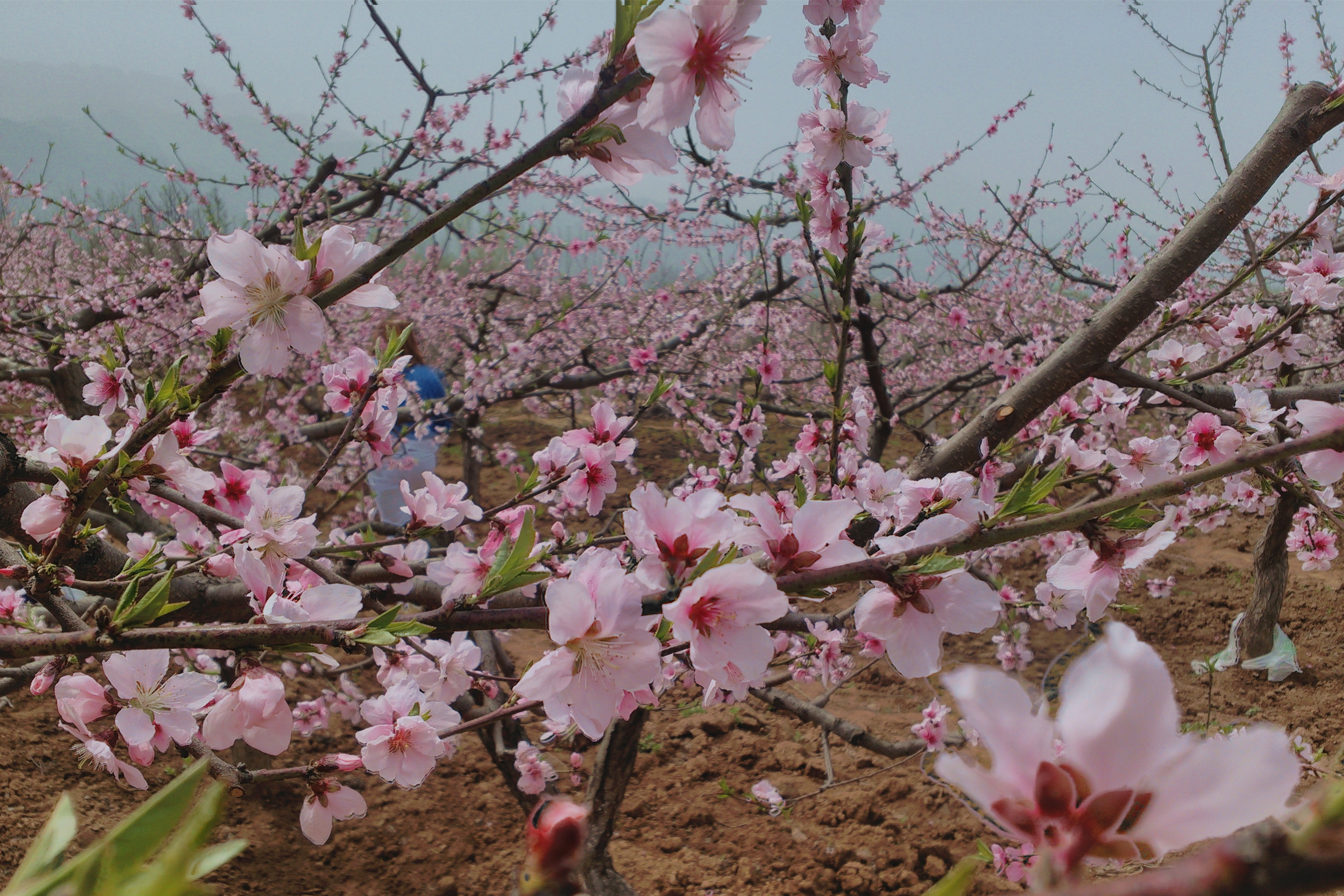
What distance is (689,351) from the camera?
272 inches

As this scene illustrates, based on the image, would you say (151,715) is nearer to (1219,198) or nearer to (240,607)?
(240,607)

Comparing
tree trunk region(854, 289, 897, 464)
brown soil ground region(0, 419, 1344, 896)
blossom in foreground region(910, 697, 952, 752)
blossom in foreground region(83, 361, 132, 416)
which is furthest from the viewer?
tree trunk region(854, 289, 897, 464)

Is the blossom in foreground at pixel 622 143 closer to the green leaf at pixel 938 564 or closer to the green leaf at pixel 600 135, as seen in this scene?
the green leaf at pixel 600 135

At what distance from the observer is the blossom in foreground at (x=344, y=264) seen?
98 cm

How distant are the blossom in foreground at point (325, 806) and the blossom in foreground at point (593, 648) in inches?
29.1

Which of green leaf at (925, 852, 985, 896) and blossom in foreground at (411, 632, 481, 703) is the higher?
blossom in foreground at (411, 632, 481, 703)

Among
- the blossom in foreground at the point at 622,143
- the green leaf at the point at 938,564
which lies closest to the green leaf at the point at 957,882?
the green leaf at the point at 938,564

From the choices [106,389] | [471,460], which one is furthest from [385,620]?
[471,460]

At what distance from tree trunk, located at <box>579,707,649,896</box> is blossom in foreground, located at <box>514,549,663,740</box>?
188 centimetres

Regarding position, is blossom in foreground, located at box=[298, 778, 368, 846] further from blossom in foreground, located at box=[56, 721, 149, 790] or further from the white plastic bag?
the white plastic bag

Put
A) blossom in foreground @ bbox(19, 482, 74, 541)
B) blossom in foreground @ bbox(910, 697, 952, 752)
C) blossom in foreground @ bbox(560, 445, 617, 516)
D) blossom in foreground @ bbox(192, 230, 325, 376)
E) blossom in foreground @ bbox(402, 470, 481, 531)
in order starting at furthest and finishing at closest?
blossom in foreground @ bbox(910, 697, 952, 752) → blossom in foreground @ bbox(560, 445, 617, 516) → blossom in foreground @ bbox(402, 470, 481, 531) → blossom in foreground @ bbox(19, 482, 74, 541) → blossom in foreground @ bbox(192, 230, 325, 376)

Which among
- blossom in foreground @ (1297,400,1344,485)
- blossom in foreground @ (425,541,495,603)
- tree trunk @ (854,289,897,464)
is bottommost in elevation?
blossom in foreground @ (425,541,495,603)

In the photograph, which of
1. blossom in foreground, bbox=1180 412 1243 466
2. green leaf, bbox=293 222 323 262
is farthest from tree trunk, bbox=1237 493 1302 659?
green leaf, bbox=293 222 323 262

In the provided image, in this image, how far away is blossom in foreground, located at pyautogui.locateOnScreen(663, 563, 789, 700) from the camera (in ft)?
2.36
